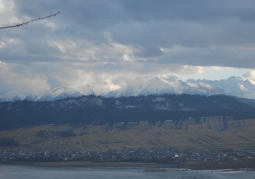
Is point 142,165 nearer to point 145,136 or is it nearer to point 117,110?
point 145,136

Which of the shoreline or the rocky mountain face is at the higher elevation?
the rocky mountain face

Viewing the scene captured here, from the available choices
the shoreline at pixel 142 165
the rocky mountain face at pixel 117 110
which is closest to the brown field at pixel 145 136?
the rocky mountain face at pixel 117 110

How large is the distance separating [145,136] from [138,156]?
14.7 metres

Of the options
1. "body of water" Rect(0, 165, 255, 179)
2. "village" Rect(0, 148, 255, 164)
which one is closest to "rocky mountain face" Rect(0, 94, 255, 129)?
"village" Rect(0, 148, 255, 164)

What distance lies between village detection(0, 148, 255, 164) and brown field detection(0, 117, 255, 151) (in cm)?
299

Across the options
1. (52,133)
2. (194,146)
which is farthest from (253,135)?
(52,133)

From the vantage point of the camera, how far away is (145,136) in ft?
235

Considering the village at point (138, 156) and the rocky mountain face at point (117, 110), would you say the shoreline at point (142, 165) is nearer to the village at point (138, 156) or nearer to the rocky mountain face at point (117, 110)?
the village at point (138, 156)

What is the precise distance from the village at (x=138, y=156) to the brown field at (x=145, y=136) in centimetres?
299

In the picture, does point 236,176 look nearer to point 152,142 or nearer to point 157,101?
point 152,142

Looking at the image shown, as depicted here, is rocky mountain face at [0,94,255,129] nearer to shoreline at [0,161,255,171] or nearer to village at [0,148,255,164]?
village at [0,148,255,164]

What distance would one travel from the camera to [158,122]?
83.5 metres

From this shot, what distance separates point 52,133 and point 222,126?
24.8 meters

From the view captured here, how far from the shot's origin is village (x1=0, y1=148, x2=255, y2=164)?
53156 mm
